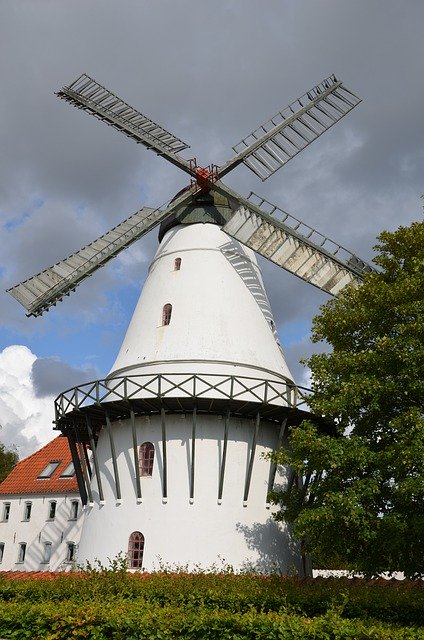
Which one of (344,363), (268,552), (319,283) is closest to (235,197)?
(319,283)

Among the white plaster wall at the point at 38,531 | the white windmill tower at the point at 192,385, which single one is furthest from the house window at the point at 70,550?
the white windmill tower at the point at 192,385

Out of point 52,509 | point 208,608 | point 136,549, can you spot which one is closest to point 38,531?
point 52,509

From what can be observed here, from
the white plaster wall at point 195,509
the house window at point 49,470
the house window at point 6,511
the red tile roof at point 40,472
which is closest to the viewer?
the white plaster wall at point 195,509

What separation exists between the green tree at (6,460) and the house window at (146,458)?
130 feet

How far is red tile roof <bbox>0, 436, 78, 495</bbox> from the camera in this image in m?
33.4

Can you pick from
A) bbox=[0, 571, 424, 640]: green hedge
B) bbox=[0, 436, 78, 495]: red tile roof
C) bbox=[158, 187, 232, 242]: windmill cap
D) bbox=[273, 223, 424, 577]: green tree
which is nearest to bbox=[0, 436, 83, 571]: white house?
bbox=[0, 436, 78, 495]: red tile roof

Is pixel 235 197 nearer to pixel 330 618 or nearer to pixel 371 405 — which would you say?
pixel 371 405

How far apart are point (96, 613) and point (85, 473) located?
35.3ft

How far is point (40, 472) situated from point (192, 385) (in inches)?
746

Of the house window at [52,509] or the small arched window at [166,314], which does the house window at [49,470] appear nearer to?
the house window at [52,509]

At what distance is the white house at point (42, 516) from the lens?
32.2 m

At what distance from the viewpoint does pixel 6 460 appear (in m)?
58.4

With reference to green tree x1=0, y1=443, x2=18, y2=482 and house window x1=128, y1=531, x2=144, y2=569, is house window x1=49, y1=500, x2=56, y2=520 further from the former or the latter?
green tree x1=0, y1=443, x2=18, y2=482

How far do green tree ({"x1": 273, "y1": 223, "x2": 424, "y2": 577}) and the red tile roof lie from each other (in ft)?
63.0
